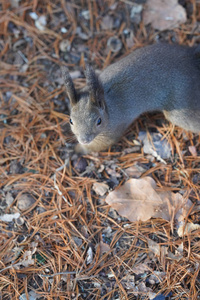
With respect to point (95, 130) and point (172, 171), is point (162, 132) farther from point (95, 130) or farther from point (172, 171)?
point (95, 130)

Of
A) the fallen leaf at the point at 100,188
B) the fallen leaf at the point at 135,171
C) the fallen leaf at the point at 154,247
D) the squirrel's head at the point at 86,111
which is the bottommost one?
the fallen leaf at the point at 154,247

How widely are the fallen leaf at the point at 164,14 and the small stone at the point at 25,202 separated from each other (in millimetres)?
2461

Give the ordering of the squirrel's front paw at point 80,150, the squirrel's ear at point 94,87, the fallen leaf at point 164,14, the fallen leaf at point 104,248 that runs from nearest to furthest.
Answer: the squirrel's ear at point 94,87 → the fallen leaf at point 104,248 → the squirrel's front paw at point 80,150 → the fallen leaf at point 164,14

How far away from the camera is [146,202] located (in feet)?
9.95

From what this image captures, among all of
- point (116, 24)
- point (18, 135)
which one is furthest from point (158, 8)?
point (18, 135)

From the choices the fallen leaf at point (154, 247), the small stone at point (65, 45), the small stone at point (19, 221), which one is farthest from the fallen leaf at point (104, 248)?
the small stone at point (65, 45)

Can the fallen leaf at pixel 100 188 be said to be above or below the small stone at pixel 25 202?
above

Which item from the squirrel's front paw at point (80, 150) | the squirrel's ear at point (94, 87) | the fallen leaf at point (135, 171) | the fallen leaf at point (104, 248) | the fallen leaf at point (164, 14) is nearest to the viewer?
the squirrel's ear at point (94, 87)

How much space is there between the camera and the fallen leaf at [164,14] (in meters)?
3.76

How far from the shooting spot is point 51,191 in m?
3.22

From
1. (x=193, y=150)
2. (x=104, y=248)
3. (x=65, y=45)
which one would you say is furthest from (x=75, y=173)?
(x=65, y=45)

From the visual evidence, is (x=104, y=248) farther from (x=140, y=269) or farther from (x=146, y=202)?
(x=146, y=202)

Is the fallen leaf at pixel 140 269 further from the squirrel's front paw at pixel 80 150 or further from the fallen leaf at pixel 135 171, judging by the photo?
the squirrel's front paw at pixel 80 150

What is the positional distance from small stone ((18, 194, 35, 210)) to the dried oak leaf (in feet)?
2.51
